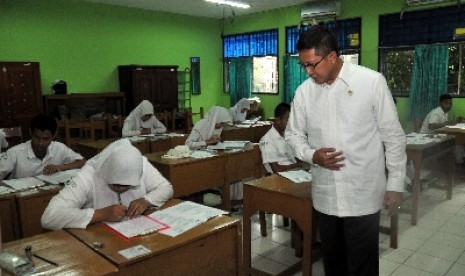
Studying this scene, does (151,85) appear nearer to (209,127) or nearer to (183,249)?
(209,127)

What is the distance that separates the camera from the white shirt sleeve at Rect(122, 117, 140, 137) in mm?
5345

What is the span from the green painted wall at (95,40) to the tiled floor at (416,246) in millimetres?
5047

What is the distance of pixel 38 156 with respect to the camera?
314 cm

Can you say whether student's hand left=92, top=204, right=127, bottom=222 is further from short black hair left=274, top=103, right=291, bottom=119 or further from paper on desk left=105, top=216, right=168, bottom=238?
short black hair left=274, top=103, right=291, bottom=119

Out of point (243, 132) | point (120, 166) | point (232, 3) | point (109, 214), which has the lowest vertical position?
point (243, 132)

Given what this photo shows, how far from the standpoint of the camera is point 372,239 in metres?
1.60

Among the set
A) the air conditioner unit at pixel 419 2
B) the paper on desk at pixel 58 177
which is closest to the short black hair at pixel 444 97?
the air conditioner unit at pixel 419 2

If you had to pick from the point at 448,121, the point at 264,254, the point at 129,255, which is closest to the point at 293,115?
the point at 129,255

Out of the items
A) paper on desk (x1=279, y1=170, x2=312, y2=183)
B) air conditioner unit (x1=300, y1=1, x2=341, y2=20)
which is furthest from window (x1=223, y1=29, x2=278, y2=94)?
paper on desk (x1=279, y1=170, x2=312, y2=183)

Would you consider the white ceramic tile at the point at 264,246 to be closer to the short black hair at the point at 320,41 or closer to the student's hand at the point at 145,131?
the short black hair at the point at 320,41

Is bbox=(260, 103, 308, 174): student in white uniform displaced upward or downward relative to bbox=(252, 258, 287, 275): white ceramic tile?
upward

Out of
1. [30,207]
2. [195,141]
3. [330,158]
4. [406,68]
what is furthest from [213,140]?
[406,68]

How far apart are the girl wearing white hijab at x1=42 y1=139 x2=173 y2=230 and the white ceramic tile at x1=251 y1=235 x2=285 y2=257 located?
4.42 ft

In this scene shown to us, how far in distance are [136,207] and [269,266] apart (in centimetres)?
141
